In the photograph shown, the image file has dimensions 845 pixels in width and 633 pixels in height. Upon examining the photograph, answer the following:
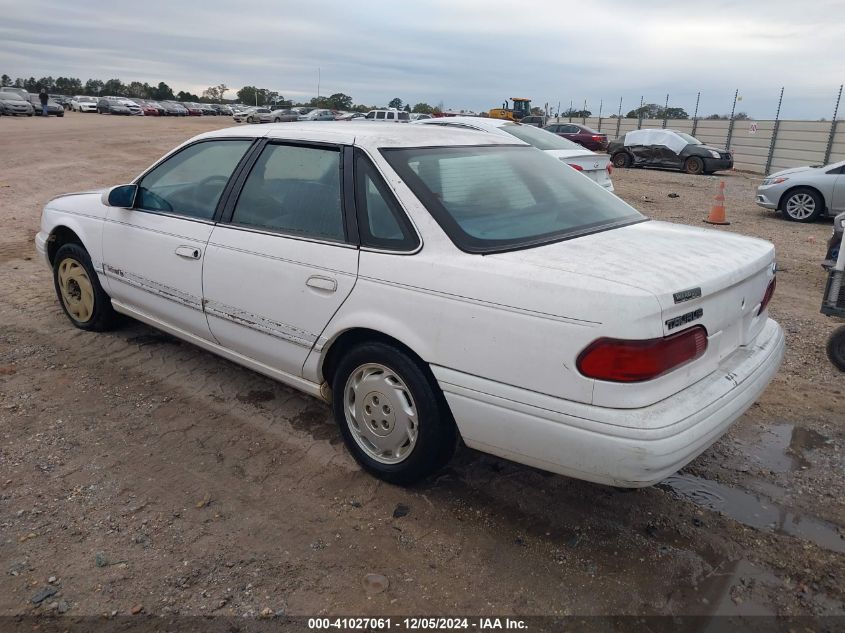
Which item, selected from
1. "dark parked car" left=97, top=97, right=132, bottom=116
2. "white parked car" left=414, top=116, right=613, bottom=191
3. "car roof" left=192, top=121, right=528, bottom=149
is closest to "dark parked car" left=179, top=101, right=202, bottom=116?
"dark parked car" left=97, top=97, right=132, bottom=116

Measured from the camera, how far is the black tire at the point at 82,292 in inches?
189

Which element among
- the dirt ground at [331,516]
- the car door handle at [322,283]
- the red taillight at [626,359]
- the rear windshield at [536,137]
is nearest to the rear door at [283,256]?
the car door handle at [322,283]

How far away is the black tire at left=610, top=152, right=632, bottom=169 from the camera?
22266mm

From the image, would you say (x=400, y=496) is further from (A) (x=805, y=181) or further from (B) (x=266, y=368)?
(A) (x=805, y=181)

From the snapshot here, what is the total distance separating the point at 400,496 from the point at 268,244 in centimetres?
146

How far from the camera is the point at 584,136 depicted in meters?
26.0

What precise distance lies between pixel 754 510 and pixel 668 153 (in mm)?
20280

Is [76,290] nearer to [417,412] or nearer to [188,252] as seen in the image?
[188,252]

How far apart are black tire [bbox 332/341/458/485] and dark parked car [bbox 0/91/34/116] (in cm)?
4416

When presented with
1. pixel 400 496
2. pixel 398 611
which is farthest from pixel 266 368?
pixel 398 611

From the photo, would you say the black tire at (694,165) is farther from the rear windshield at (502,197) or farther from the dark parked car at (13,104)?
the dark parked car at (13,104)

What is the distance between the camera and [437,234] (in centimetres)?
282

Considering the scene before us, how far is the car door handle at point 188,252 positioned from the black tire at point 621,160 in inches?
820

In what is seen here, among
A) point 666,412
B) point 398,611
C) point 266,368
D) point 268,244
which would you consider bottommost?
point 398,611
